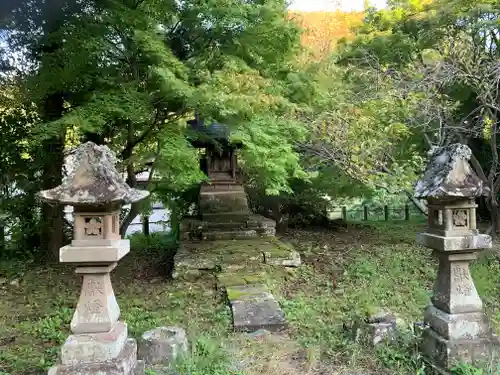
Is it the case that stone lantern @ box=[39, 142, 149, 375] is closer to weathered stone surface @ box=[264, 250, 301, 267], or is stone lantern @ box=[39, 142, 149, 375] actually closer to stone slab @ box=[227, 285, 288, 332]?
stone slab @ box=[227, 285, 288, 332]

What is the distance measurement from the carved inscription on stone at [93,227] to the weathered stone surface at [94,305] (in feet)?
1.07

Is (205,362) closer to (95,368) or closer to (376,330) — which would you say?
(95,368)

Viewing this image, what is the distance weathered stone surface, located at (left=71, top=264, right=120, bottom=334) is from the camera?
3.85 m

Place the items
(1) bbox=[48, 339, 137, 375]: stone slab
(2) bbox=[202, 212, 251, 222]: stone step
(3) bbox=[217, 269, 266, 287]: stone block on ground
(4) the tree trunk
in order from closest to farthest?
(1) bbox=[48, 339, 137, 375]: stone slab
(3) bbox=[217, 269, 266, 287]: stone block on ground
(4) the tree trunk
(2) bbox=[202, 212, 251, 222]: stone step

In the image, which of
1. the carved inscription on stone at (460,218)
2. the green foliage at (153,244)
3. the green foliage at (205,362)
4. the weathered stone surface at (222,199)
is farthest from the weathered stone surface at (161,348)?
the green foliage at (153,244)

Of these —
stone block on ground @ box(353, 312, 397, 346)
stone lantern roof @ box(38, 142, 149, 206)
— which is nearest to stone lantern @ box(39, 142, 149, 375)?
stone lantern roof @ box(38, 142, 149, 206)

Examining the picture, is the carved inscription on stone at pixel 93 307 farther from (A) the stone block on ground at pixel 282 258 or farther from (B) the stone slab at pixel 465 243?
(A) the stone block on ground at pixel 282 258

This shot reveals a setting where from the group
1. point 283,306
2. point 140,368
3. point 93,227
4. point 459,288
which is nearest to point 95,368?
point 140,368

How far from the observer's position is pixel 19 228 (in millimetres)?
8695

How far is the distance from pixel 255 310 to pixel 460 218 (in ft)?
9.41

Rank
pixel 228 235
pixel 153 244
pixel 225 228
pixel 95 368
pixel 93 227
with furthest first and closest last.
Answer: pixel 153 244
pixel 225 228
pixel 228 235
pixel 93 227
pixel 95 368

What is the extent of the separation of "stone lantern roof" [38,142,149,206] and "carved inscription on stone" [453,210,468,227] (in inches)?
122

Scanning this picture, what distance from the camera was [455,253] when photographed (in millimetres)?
4043

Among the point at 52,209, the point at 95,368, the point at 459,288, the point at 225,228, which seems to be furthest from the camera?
the point at 225,228
